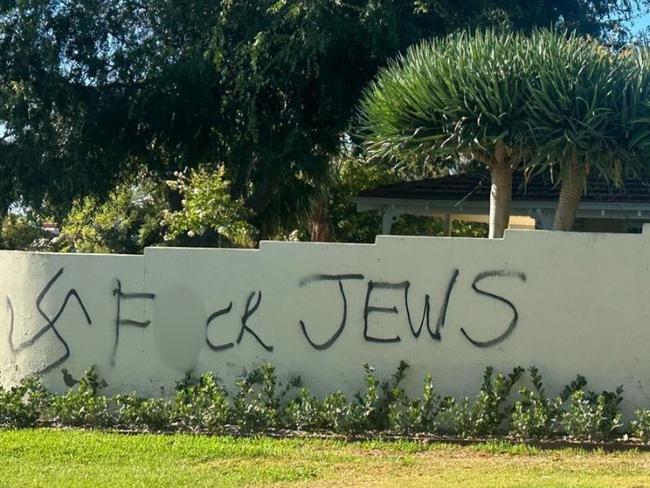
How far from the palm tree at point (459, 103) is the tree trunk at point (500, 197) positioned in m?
0.25

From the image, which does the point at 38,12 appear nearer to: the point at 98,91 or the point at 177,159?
the point at 98,91

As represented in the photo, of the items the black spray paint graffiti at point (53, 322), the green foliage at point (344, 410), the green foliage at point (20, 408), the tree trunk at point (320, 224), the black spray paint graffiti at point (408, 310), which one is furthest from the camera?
the tree trunk at point (320, 224)

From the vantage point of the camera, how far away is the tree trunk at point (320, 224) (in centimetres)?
1998

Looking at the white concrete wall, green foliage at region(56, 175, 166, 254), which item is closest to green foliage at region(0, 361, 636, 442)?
the white concrete wall

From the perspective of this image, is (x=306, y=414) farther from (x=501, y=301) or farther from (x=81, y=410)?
(x=81, y=410)

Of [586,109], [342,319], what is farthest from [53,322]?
[586,109]

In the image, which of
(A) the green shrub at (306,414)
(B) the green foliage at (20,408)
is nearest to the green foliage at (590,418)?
(A) the green shrub at (306,414)

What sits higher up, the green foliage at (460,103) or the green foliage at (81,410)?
the green foliage at (460,103)

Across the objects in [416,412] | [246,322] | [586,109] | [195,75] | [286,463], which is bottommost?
[286,463]

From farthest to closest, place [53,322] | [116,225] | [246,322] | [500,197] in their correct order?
[116,225] → [500,197] → [53,322] → [246,322]

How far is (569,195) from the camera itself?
31.1 feet

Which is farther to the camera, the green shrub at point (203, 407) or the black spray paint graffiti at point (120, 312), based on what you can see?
the black spray paint graffiti at point (120, 312)

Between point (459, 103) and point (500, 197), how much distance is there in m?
1.43

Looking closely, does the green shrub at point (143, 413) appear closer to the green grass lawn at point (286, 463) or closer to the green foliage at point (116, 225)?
the green grass lawn at point (286, 463)
